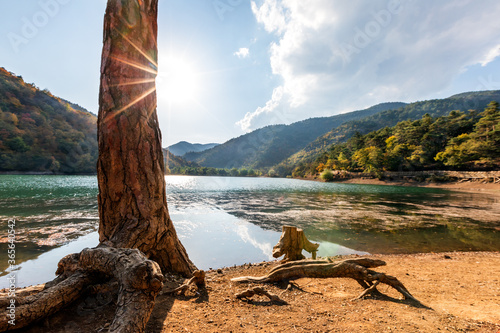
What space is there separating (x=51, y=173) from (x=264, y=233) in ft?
337

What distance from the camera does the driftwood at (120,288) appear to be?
6.23ft

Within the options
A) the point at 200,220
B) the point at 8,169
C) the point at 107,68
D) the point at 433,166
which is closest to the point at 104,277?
the point at 107,68

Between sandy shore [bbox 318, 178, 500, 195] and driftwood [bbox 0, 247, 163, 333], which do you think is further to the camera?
sandy shore [bbox 318, 178, 500, 195]

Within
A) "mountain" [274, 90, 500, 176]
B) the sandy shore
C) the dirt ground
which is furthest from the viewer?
"mountain" [274, 90, 500, 176]

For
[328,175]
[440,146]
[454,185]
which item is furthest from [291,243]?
[328,175]

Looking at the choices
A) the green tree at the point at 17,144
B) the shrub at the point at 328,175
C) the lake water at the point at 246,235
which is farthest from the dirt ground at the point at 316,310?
the green tree at the point at 17,144

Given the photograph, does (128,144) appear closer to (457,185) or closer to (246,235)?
(246,235)

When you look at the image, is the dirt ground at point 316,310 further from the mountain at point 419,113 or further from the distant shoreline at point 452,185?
the mountain at point 419,113

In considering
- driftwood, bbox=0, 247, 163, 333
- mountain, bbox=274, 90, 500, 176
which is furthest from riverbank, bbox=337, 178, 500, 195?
mountain, bbox=274, 90, 500, 176

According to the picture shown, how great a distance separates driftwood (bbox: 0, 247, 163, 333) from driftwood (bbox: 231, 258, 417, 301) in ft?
9.92

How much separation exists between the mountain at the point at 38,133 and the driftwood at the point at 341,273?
102 m

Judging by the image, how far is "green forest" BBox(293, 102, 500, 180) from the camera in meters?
49.6

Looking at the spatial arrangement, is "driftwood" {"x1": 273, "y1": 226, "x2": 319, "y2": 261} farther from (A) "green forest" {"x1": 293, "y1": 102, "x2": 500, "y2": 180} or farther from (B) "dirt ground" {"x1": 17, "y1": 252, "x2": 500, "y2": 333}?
(A) "green forest" {"x1": 293, "y1": 102, "x2": 500, "y2": 180}

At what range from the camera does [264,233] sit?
40.0ft
